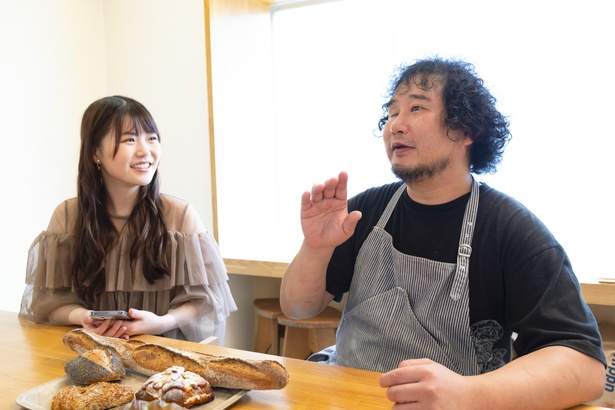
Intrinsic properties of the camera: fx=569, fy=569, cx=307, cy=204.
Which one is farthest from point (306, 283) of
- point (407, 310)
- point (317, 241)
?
point (407, 310)

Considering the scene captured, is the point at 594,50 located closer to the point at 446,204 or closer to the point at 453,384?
the point at 446,204

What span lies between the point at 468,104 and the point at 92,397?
3.41 feet

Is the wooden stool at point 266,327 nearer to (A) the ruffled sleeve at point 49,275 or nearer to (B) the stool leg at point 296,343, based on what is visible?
(B) the stool leg at point 296,343

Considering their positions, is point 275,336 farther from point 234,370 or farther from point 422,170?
point 234,370

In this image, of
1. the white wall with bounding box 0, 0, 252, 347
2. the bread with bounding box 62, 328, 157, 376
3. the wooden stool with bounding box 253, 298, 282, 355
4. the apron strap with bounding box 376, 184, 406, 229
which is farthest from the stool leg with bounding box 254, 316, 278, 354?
the bread with bounding box 62, 328, 157, 376

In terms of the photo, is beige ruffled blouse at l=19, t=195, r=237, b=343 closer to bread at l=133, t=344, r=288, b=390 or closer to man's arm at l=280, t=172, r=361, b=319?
man's arm at l=280, t=172, r=361, b=319

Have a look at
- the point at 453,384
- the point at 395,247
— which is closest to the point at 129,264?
the point at 395,247

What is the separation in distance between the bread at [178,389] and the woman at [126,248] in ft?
2.20

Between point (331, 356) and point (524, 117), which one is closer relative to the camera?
point (331, 356)

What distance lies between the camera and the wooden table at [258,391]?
3.32 ft

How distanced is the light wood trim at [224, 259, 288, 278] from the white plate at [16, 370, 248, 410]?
140cm

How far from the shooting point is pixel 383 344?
1316 mm

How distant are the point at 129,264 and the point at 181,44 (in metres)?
1.77

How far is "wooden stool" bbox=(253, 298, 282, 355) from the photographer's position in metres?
2.81
